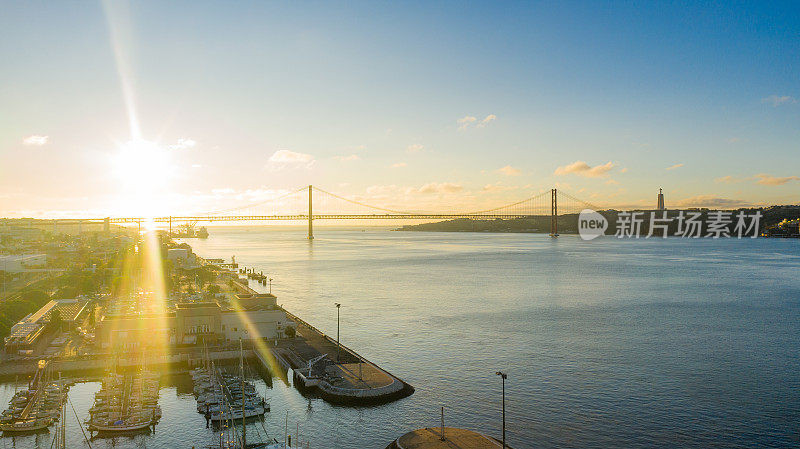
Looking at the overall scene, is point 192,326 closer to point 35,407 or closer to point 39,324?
point 35,407

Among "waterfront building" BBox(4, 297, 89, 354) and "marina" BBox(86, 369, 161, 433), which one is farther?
"waterfront building" BBox(4, 297, 89, 354)

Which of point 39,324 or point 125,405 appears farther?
point 39,324

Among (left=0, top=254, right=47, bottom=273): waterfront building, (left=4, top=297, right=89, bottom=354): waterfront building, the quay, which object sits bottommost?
the quay

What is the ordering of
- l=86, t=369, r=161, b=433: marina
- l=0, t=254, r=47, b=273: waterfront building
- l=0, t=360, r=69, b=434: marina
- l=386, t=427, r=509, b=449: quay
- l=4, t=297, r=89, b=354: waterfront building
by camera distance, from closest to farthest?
1. l=386, t=427, r=509, b=449: quay
2. l=0, t=360, r=69, b=434: marina
3. l=86, t=369, r=161, b=433: marina
4. l=4, t=297, r=89, b=354: waterfront building
5. l=0, t=254, r=47, b=273: waterfront building

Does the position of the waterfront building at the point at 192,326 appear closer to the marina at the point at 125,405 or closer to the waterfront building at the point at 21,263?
the marina at the point at 125,405

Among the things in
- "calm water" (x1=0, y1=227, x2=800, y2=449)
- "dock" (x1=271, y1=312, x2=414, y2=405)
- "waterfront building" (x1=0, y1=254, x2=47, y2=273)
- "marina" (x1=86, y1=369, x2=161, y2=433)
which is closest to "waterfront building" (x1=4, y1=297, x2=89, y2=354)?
"calm water" (x1=0, y1=227, x2=800, y2=449)

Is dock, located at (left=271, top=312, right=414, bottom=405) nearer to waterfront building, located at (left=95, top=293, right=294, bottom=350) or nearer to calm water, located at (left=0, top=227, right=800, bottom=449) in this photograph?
calm water, located at (left=0, top=227, right=800, bottom=449)

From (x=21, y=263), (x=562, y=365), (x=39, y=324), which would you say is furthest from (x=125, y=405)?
(x=21, y=263)

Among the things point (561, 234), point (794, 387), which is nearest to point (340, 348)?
point (794, 387)
